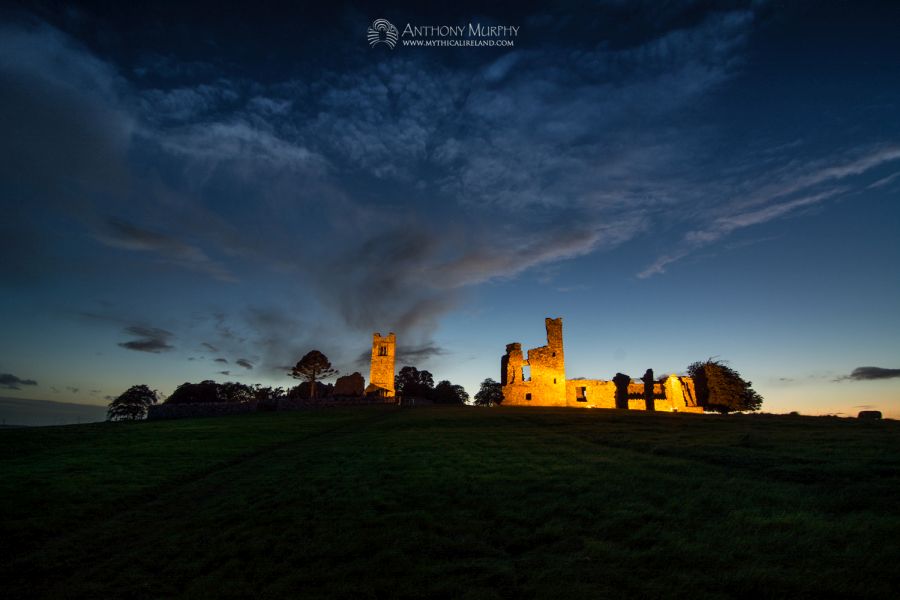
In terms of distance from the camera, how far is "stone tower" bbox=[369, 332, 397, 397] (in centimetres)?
6600

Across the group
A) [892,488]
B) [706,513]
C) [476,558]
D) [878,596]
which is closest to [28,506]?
[476,558]

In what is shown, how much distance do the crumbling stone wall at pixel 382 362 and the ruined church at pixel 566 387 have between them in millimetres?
18363

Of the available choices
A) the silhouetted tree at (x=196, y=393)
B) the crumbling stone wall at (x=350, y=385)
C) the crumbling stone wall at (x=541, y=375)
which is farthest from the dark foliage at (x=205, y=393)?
the crumbling stone wall at (x=541, y=375)

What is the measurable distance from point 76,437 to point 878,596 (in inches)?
1493

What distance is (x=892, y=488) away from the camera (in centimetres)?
995

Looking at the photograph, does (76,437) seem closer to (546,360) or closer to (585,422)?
(585,422)

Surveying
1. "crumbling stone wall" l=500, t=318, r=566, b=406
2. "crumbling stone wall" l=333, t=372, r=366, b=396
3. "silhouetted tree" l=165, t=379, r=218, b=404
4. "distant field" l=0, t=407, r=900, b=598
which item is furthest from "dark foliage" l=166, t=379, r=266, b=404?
"distant field" l=0, t=407, r=900, b=598

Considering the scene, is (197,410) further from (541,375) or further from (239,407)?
(541,375)

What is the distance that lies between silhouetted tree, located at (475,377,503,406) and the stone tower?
180 ft

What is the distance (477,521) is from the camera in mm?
9625

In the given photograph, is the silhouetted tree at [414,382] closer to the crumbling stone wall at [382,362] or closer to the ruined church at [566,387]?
the crumbling stone wall at [382,362]

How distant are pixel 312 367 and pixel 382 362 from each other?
495 inches

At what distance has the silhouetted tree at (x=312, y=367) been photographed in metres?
70.1

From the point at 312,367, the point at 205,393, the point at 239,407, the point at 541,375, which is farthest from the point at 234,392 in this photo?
the point at 541,375
